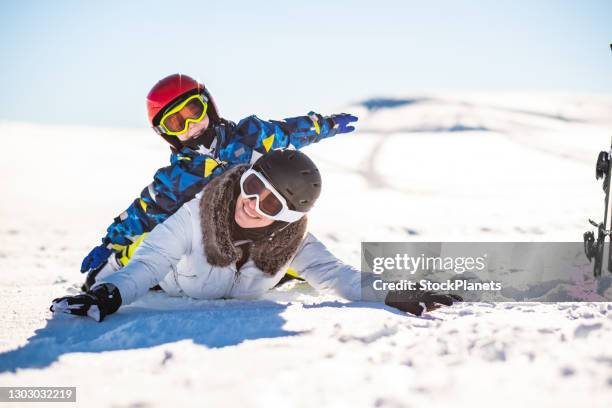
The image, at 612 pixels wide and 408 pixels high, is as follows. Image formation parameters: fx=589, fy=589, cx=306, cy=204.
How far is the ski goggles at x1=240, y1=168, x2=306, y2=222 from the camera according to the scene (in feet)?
8.95

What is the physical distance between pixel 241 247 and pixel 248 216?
0.65 ft

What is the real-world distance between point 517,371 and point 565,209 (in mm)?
9268

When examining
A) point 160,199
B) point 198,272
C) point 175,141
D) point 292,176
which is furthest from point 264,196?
point 175,141

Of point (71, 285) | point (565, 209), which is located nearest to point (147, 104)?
point (71, 285)

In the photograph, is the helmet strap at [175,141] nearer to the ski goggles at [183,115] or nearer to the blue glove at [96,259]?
the ski goggles at [183,115]

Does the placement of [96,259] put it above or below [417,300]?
above

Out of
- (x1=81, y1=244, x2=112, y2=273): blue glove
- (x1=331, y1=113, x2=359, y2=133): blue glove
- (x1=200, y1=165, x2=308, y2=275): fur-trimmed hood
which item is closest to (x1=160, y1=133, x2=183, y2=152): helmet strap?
(x1=81, y1=244, x2=112, y2=273): blue glove

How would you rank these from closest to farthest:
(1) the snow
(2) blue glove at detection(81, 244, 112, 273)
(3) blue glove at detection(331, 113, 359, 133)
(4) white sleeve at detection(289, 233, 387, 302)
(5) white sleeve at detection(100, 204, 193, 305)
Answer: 1. (1) the snow
2. (5) white sleeve at detection(100, 204, 193, 305)
3. (4) white sleeve at detection(289, 233, 387, 302)
4. (2) blue glove at detection(81, 244, 112, 273)
5. (3) blue glove at detection(331, 113, 359, 133)

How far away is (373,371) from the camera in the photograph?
169 centimetres

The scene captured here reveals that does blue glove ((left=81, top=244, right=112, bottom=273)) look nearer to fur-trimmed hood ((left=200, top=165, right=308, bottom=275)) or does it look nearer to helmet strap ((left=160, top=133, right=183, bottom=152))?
helmet strap ((left=160, top=133, right=183, bottom=152))

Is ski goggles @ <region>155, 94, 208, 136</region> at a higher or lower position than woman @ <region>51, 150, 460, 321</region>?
higher

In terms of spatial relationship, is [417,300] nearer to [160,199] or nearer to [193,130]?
[160,199]

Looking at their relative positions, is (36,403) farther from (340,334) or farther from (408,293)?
(408,293)

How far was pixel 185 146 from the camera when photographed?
151 inches
